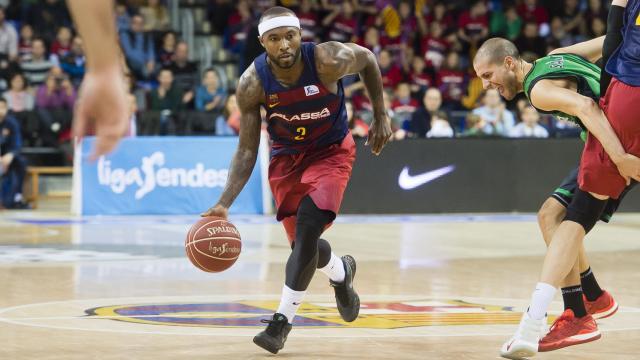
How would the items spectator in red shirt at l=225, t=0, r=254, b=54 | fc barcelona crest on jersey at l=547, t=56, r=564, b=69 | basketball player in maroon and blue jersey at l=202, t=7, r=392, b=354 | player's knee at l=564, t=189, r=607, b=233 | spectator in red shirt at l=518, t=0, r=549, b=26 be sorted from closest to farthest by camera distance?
player's knee at l=564, t=189, r=607, b=233, fc barcelona crest on jersey at l=547, t=56, r=564, b=69, basketball player in maroon and blue jersey at l=202, t=7, r=392, b=354, spectator in red shirt at l=225, t=0, r=254, b=54, spectator in red shirt at l=518, t=0, r=549, b=26

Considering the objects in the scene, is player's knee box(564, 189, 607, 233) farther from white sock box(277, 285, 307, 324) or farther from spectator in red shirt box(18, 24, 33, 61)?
spectator in red shirt box(18, 24, 33, 61)

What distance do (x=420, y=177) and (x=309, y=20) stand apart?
6263mm

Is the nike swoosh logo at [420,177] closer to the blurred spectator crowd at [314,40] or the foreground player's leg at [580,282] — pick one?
the blurred spectator crowd at [314,40]

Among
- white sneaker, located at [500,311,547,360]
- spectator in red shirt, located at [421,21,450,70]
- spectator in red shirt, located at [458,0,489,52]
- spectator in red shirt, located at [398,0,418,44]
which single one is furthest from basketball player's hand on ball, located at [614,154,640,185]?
spectator in red shirt, located at [458,0,489,52]

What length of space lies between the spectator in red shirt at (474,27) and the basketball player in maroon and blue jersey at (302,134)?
17302 mm

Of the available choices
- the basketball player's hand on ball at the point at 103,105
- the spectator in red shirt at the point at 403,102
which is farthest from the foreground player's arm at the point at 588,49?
the spectator in red shirt at the point at 403,102

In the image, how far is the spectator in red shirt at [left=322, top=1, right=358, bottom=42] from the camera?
76.9ft

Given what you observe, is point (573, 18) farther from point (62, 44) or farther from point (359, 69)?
point (359, 69)

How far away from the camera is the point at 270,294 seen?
29.3 feet

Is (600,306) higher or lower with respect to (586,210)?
lower

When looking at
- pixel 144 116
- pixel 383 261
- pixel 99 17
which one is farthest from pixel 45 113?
pixel 99 17

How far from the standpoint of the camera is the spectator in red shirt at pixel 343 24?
76.9ft

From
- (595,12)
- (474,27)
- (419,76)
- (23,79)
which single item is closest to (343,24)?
(419,76)

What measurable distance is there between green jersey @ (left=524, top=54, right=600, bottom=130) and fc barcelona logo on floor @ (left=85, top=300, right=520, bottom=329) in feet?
5.60
